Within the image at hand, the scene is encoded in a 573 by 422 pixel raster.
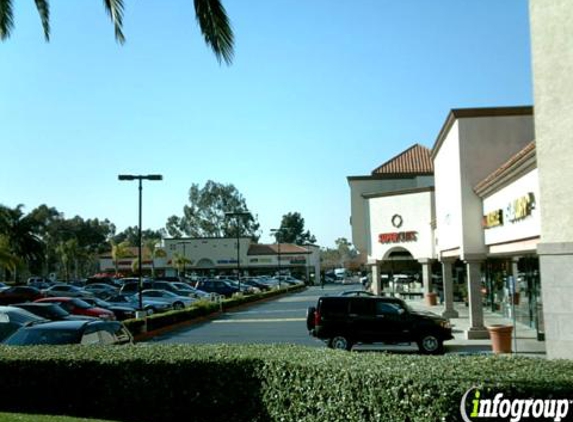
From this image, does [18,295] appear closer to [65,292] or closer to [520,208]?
[65,292]

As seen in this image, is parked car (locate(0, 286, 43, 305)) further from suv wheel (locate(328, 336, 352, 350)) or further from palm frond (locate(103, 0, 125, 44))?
palm frond (locate(103, 0, 125, 44))

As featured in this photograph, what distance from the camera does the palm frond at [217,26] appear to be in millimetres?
10656

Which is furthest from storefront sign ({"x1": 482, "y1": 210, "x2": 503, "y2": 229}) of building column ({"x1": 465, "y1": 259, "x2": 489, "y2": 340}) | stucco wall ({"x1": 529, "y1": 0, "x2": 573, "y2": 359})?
stucco wall ({"x1": 529, "y1": 0, "x2": 573, "y2": 359})

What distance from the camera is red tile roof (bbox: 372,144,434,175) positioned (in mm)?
47156

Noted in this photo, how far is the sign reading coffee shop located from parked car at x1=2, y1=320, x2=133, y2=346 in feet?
32.7

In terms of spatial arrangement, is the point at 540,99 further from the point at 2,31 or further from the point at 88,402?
the point at 2,31

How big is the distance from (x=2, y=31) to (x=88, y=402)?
6.93 m

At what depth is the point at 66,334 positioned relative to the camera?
1265 cm

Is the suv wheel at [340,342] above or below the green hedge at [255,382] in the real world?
below

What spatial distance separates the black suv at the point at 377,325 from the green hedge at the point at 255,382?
406 inches

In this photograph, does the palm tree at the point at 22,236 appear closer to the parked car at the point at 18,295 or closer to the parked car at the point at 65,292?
the parked car at the point at 65,292

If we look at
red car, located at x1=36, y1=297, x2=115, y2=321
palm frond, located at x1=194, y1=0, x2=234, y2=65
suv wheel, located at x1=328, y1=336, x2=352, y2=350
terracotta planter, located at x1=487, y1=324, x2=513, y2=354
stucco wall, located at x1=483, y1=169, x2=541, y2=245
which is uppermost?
palm frond, located at x1=194, y1=0, x2=234, y2=65

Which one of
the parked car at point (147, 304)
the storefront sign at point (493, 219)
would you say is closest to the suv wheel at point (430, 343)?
the storefront sign at point (493, 219)

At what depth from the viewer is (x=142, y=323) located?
2542 cm
